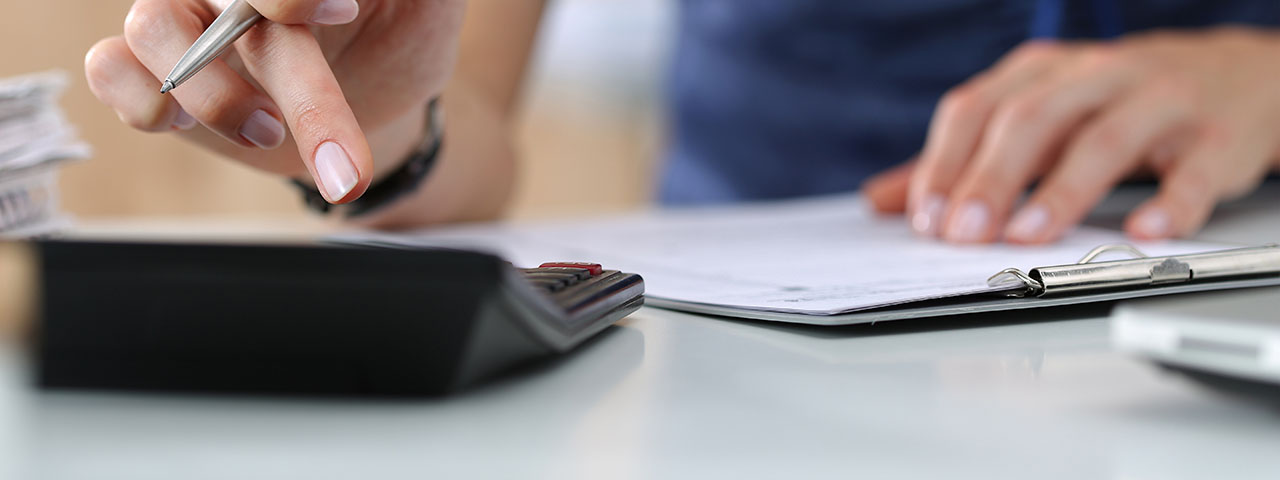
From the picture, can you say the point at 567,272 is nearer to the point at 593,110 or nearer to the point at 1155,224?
the point at 1155,224

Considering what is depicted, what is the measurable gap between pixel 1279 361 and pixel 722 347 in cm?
16

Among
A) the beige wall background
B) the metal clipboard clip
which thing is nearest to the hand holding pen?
the metal clipboard clip

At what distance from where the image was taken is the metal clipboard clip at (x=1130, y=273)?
355 millimetres

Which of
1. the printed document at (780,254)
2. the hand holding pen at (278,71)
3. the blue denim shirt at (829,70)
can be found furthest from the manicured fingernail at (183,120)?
the blue denim shirt at (829,70)

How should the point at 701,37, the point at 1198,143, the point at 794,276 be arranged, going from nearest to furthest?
the point at 794,276, the point at 1198,143, the point at 701,37

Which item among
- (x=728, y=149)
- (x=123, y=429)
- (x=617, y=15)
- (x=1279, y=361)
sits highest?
(x=617, y=15)

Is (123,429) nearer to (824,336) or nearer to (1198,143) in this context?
(824,336)

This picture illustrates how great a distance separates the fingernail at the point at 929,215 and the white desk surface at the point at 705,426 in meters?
0.31

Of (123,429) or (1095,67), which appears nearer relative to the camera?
(123,429)

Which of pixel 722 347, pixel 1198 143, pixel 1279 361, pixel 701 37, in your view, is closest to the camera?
pixel 1279 361

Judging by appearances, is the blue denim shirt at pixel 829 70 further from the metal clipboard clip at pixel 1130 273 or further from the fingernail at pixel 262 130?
the fingernail at pixel 262 130

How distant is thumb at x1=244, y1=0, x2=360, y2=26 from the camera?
0.38m

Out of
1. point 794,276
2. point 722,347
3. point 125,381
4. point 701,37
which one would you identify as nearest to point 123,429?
point 125,381

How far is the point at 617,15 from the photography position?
2402 millimetres
